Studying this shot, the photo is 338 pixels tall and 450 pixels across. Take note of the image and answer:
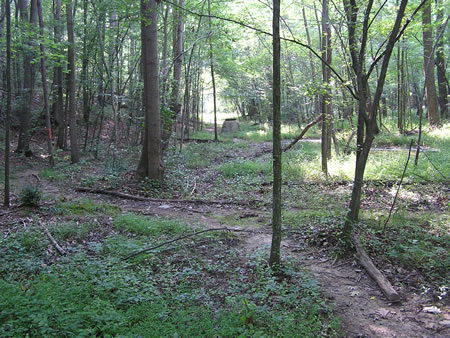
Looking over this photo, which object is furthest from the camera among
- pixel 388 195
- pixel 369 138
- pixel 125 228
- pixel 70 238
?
pixel 388 195

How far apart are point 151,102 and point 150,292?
21.8 ft

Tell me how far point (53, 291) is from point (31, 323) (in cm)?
62

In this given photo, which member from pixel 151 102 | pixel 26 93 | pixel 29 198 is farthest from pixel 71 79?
pixel 29 198

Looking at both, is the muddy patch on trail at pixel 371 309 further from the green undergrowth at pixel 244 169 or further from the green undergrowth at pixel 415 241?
the green undergrowth at pixel 244 169

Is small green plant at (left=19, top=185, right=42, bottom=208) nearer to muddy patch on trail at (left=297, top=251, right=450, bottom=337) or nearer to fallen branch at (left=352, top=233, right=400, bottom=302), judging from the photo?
muddy patch on trail at (left=297, top=251, right=450, bottom=337)

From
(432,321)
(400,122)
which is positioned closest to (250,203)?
(432,321)

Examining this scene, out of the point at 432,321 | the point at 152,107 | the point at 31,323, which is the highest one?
the point at 152,107

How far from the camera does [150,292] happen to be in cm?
390

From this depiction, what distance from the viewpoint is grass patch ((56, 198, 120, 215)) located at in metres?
6.98

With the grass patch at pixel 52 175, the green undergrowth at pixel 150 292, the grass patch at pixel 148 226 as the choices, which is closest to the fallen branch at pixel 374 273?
the green undergrowth at pixel 150 292

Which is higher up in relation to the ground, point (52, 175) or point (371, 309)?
point (52, 175)

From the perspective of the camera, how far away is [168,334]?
3.02 metres

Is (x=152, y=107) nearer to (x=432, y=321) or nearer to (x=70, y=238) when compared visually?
(x=70, y=238)

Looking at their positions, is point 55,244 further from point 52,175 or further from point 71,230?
point 52,175
